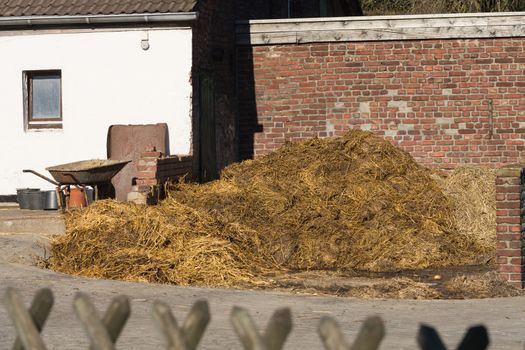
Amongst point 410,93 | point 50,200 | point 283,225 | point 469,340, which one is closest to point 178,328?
point 469,340

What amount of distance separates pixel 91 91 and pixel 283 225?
18.0 ft

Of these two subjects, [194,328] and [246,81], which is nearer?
[194,328]

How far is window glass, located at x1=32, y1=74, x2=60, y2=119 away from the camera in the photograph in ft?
62.4

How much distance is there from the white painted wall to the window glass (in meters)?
0.32

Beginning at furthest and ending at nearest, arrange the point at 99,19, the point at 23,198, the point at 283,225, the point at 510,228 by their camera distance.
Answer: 1. the point at 99,19
2. the point at 23,198
3. the point at 283,225
4. the point at 510,228

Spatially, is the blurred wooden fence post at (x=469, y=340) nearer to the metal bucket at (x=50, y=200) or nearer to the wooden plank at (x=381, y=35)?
the metal bucket at (x=50, y=200)

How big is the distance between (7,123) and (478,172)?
8181mm

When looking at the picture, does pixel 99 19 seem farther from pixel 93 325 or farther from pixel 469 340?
pixel 469 340

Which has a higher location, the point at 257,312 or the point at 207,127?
the point at 207,127

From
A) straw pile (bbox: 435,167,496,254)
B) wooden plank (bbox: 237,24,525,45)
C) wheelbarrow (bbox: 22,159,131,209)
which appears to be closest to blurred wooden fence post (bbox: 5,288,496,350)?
straw pile (bbox: 435,167,496,254)

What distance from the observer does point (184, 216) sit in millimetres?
13969

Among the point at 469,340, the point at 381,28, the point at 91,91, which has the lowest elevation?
the point at 469,340

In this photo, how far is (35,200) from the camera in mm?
17203

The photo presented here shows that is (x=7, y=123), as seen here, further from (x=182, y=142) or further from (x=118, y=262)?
(x=118, y=262)
